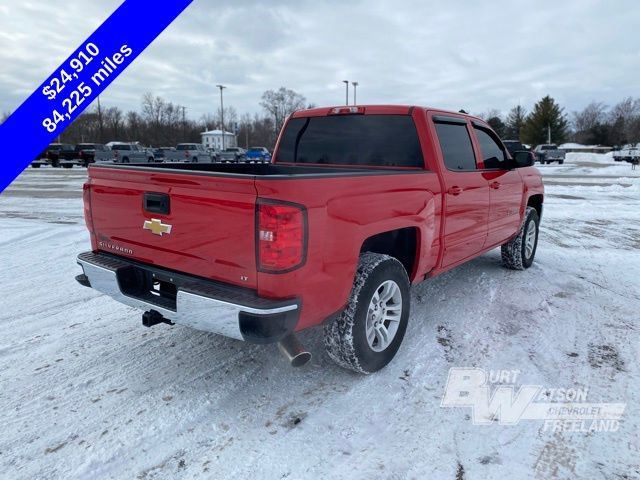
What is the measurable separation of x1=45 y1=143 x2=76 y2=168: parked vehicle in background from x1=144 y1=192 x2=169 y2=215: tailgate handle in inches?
1420

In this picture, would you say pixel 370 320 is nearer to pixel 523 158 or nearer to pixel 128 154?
pixel 523 158

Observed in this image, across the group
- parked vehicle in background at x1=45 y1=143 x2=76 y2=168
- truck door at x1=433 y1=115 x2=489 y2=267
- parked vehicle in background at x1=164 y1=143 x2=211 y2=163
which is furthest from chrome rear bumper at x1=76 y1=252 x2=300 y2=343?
parked vehicle in background at x1=164 y1=143 x2=211 y2=163

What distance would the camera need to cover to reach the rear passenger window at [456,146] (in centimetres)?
415

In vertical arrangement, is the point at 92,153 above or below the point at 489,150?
below

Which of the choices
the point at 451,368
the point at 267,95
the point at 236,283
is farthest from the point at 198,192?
the point at 267,95

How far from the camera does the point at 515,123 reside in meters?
79.4

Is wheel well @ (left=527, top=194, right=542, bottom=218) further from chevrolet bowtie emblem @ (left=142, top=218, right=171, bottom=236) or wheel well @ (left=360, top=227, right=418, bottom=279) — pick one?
chevrolet bowtie emblem @ (left=142, top=218, right=171, bottom=236)

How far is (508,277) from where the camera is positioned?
5.77 metres

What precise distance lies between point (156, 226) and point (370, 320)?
1.58 m

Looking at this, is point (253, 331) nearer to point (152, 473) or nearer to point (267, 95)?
point (152, 473)

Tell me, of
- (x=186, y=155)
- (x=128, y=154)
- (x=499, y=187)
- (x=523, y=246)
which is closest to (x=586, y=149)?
(x=186, y=155)

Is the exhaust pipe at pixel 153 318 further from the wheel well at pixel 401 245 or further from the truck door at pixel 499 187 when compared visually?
the truck door at pixel 499 187

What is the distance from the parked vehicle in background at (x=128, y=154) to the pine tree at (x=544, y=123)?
56804 millimetres

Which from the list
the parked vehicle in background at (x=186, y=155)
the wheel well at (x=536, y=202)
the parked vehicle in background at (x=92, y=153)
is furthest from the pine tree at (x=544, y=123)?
the wheel well at (x=536, y=202)
